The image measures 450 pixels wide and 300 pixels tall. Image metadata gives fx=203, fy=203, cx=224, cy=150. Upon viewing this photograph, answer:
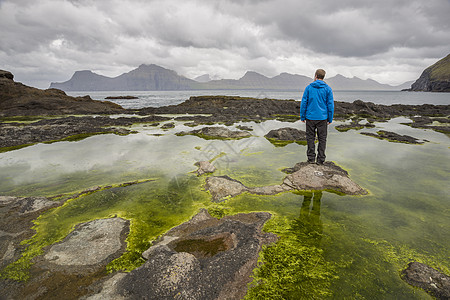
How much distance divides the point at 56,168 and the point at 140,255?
7162 mm

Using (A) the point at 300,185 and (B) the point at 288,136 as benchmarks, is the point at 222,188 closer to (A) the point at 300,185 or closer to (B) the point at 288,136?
(A) the point at 300,185

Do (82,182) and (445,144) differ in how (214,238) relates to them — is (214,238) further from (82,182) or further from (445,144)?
(445,144)

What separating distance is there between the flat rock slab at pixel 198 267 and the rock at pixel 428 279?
6.74 feet

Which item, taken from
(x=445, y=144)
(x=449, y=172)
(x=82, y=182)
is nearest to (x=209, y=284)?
(x=82, y=182)

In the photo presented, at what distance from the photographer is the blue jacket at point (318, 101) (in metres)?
6.78

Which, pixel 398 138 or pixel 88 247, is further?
pixel 398 138

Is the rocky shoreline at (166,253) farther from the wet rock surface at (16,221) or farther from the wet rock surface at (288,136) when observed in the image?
the wet rock surface at (288,136)

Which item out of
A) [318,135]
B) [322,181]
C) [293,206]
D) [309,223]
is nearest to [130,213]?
[293,206]

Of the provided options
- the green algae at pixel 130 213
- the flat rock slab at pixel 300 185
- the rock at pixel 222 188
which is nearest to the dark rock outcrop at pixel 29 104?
the green algae at pixel 130 213

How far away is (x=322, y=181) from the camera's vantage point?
20.7 ft

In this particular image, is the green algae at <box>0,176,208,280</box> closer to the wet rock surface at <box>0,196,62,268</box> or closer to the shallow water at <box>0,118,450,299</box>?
the shallow water at <box>0,118,450,299</box>

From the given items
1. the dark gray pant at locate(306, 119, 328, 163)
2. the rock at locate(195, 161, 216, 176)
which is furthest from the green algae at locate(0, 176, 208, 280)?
the dark gray pant at locate(306, 119, 328, 163)

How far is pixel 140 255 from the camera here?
11.7 ft

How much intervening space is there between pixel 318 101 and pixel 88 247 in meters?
7.36
